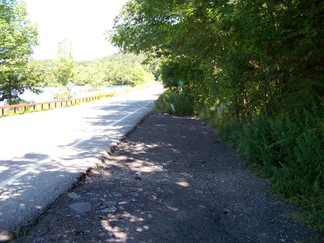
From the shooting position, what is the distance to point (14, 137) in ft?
37.6

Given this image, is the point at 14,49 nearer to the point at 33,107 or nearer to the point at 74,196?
the point at 33,107

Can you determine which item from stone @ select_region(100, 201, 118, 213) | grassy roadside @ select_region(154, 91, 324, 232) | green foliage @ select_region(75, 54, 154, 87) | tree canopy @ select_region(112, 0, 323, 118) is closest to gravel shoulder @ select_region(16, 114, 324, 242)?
stone @ select_region(100, 201, 118, 213)

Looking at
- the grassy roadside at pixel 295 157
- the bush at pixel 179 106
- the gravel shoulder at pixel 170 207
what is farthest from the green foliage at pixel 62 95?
the grassy roadside at pixel 295 157

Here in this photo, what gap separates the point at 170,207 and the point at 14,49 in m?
30.0

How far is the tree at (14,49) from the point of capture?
29.1 meters

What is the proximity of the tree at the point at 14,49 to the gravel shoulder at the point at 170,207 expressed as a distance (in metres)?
25.2

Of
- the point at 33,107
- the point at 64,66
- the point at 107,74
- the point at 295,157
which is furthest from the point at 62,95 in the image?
the point at 107,74

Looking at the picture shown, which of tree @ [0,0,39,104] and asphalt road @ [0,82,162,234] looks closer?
asphalt road @ [0,82,162,234]

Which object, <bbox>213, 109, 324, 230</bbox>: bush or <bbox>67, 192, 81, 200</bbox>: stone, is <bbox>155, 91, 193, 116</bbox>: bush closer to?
<bbox>213, 109, 324, 230</bbox>: bush

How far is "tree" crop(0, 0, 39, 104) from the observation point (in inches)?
1145

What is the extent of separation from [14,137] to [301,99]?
9539mm

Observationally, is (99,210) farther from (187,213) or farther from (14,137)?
(14,137)

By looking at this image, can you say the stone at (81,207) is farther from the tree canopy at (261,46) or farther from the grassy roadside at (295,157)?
the tree canopy at (261,46)

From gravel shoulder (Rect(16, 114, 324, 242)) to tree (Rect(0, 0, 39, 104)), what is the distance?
25.2 m
